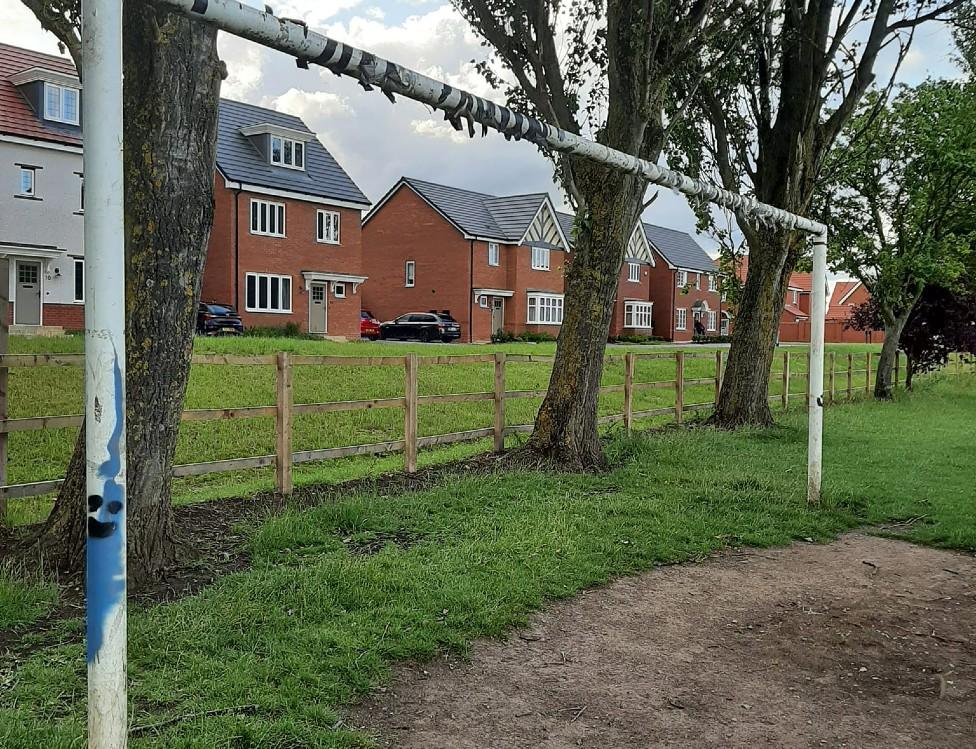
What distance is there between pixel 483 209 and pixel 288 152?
573 inches

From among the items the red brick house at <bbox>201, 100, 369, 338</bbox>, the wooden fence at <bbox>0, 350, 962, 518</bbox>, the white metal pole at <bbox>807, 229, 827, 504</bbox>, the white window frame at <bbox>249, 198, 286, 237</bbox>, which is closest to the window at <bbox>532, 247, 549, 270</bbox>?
the red brick house at <bbox>201, 100, 369, 338</bbox>

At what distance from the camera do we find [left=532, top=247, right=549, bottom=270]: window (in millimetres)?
46094

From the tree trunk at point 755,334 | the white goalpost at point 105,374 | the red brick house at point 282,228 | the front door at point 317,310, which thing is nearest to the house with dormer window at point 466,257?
the red brick house at point 282,228

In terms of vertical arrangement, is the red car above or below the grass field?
above

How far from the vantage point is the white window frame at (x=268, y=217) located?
32.1 meters

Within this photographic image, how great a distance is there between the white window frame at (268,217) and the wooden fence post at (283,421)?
25198mm

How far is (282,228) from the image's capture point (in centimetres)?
3300

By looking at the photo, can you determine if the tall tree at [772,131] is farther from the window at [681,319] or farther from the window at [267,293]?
the window at [681,319]

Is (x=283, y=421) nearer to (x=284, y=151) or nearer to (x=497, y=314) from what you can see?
(x=284, y=151)

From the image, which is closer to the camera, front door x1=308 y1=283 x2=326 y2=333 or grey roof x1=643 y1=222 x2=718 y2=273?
front door x1=308 y1=283 x2=326 y2=333

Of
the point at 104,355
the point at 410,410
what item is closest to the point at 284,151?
the point at 410,410

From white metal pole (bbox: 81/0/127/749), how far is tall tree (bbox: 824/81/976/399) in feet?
62.8

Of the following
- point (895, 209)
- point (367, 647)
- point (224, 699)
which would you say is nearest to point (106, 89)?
point (224, 699)

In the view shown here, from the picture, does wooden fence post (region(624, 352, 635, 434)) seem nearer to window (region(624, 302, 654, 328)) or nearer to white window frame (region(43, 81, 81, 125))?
white window frame (region(43, 81, 81, 125))
